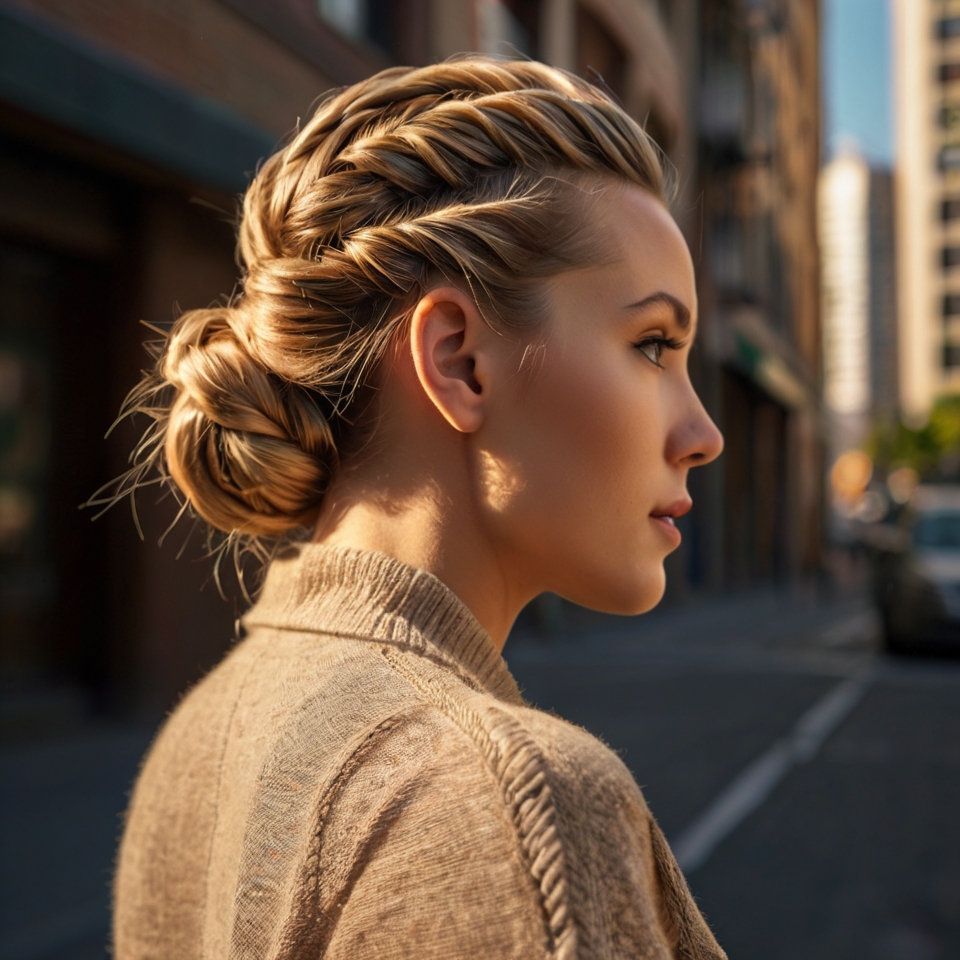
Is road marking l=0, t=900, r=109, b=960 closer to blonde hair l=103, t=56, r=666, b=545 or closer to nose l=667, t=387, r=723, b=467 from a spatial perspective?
blonde hair l=103, t=56, r=666, b=545

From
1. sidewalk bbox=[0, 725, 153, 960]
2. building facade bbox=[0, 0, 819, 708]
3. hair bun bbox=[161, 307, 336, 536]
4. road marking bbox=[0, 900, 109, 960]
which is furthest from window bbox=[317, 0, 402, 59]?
hair bun bbox=[161, 307, 336, 536]

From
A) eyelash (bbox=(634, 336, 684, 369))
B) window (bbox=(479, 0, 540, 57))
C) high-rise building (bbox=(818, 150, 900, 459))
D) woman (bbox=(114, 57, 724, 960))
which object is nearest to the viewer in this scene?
woman (bbox=(114, 57, 724, 960))

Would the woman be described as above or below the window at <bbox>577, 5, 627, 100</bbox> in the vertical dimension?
below

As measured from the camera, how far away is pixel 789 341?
29.6 meters

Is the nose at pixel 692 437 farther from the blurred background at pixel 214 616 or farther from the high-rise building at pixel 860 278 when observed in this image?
the high-rise building at pixel 860 278

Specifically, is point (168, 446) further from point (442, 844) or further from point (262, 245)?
point (442, 844)

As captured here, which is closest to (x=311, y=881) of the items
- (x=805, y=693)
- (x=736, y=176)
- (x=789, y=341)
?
(x=805, y=693)

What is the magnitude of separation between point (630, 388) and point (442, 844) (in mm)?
465

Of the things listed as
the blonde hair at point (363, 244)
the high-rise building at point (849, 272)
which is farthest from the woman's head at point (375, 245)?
the high-rise building at point (849, 272)

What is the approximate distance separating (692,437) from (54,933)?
359 cm

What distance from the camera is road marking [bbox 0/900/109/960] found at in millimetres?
3566

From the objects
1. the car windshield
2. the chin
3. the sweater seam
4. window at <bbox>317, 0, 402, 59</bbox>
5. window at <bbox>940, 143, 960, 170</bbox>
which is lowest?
the car windshield

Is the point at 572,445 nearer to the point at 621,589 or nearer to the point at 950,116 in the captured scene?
the point at 621,589

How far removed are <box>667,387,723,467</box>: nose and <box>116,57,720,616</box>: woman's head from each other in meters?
0.16
